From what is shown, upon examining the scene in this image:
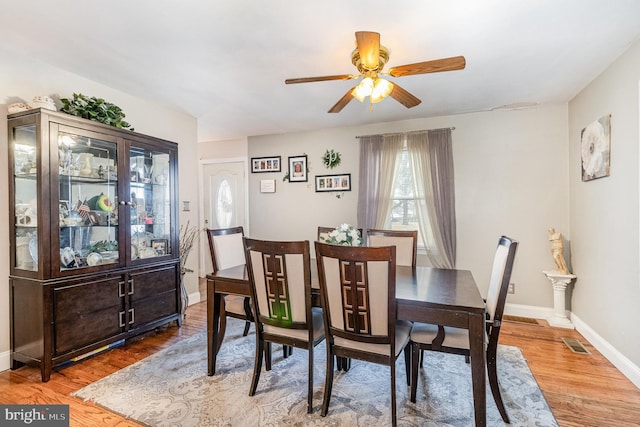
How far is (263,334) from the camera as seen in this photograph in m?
2.08

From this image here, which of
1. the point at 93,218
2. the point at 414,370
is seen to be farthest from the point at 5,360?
the point at 414,370

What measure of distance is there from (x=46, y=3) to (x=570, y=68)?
3633mm

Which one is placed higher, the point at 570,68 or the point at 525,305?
the point at 570,68

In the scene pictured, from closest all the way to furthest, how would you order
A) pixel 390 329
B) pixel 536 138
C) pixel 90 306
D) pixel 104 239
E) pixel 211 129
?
pixel 390 329, pixel 90 306, pixel 104 239, pixel 536 138, pixel 211 129

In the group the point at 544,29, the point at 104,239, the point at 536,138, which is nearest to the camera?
the point at 544,29

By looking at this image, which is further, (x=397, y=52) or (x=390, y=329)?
(x=397, y=52)

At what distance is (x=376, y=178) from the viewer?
411 centimetres

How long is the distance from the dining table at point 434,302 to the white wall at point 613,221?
1.21 m

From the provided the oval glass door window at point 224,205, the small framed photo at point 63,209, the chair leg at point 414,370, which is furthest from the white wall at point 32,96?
the chair leg at point 414,370

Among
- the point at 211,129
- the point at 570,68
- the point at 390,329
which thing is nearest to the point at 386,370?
the point at 390,329

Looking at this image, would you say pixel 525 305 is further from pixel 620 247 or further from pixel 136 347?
pixel 136 347

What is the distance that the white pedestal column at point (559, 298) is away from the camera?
323 cm

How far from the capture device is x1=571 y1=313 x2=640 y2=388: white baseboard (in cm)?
221

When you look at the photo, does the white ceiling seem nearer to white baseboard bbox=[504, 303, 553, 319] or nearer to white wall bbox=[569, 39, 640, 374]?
white wall bbox=[569, 39, 640, 374]
